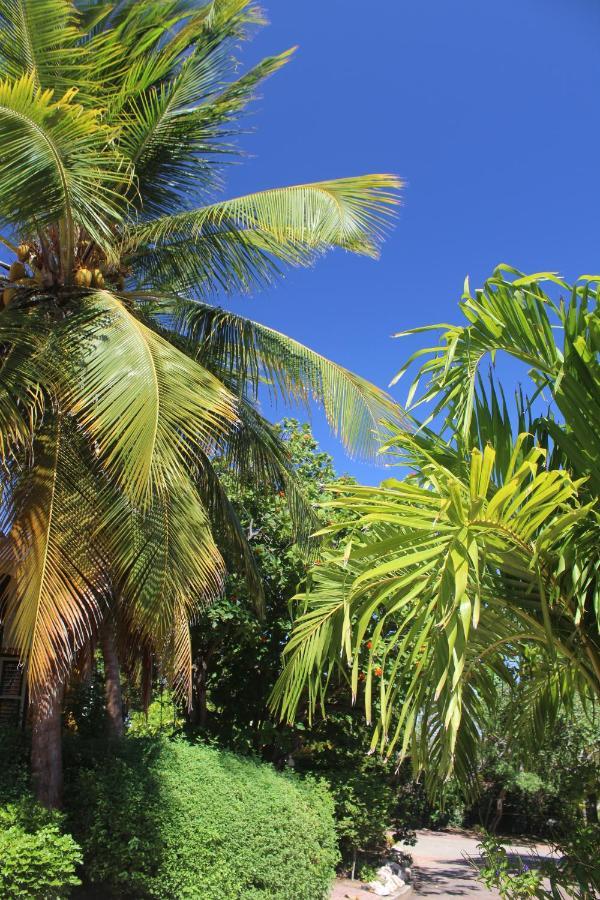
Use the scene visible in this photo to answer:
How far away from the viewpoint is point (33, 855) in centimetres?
520

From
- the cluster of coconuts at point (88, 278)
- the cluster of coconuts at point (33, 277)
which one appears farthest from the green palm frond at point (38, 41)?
the cluster of coconuts at point (88, 278)

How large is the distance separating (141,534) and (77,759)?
9.73 feet

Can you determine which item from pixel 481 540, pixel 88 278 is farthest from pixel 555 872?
pixel 88 278

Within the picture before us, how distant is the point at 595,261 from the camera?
12.5 ft

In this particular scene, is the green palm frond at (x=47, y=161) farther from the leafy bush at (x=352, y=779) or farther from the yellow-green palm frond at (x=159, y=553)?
the leafy bush at (x=352, y=779)

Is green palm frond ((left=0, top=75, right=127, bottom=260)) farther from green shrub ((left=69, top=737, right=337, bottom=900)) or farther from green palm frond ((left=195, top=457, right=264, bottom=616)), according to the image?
green shrub ((left=69, top=737, right=337, bottom=900))

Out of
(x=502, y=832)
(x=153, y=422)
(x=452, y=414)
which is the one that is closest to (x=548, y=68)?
(x=452, y=414)

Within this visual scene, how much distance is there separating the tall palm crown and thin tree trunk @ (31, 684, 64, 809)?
25 centimetres

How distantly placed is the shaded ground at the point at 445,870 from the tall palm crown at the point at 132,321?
15.9ft

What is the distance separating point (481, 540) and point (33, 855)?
4282 millimetres

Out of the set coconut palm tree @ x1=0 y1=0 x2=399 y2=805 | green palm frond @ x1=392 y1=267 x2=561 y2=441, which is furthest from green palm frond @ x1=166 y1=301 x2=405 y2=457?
green palm frond @ x1=392 y1=267 x2=561 y2=441

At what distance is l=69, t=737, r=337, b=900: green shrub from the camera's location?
6426mm

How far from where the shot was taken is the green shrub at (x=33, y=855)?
512 centimetres

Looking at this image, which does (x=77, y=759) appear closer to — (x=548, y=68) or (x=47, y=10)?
(x=47, y=10)
